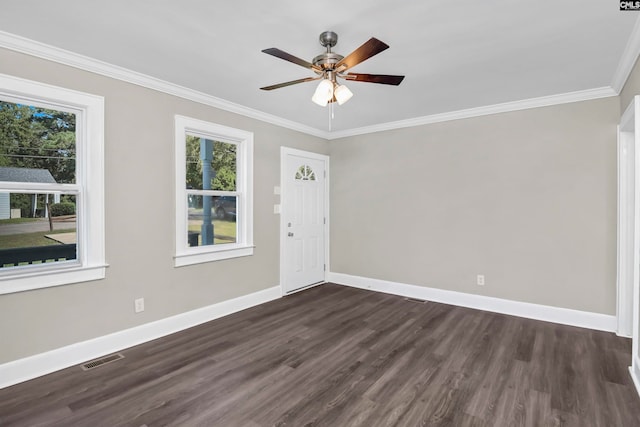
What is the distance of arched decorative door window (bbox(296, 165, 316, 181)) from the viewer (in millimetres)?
5055

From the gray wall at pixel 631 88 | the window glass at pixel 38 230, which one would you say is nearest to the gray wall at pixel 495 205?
the gray wall at pixel 631 88

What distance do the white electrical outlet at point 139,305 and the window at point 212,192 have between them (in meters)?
0.48

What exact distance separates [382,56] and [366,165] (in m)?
2.52

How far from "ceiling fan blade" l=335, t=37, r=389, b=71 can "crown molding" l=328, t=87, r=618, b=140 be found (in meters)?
2.59

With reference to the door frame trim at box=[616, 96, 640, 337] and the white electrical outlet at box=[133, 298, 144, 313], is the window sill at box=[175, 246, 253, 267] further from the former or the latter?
the door frame trim at box=[616, 96, 640, 337]

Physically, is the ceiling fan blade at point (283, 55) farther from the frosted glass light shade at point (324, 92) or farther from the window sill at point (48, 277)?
the window sill at point (48, 277)

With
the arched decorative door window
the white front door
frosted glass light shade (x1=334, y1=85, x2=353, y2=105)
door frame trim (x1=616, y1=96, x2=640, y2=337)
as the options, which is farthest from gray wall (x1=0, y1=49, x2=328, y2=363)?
door frame trim (x1=616, y1=96, x2=640, y2=337)

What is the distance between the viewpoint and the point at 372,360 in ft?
9.36

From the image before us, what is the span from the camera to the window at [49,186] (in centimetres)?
252

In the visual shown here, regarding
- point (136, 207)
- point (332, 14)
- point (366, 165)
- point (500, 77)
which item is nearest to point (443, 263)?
point (366, 165)

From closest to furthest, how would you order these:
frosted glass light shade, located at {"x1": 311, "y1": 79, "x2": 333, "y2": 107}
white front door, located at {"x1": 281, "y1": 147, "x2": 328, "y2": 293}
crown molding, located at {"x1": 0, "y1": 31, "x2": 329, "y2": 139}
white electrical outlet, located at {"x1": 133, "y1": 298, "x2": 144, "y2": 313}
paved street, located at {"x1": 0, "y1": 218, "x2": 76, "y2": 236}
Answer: frosted glass light shade, located at {"x1": 311, "y1": 79, "x2": 333, "y2": 107}, crown molding, located at {"x1": 0, "y1": 31, "x2": 329, "y2": 139}, paved street, located at {"x1": 0, "y1": 218, "x2": 76, "y2": 236}, white electrical outlet, located at {"x1": 133, "y1": 298, "x2": 144, "y2": 313}, white front door, located at {"x1": 281, "y1": 147, "x2": 328, "y2": 293}

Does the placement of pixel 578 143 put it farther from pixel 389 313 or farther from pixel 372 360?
pixel 372 360

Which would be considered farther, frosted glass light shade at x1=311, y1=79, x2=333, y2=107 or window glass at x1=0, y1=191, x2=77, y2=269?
window glass at x1=0, y1=191, x2=77, y2=269

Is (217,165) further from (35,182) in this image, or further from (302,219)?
(35,182)
